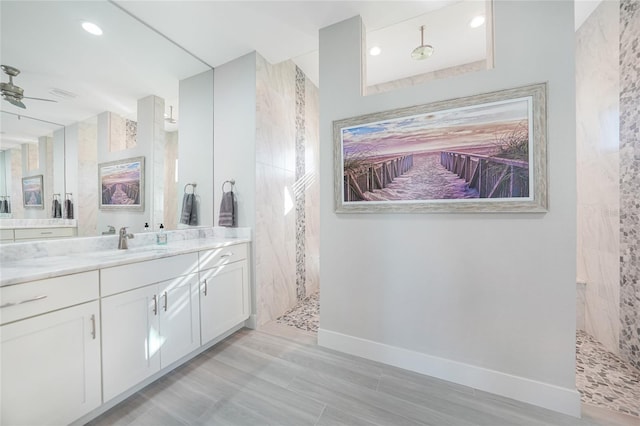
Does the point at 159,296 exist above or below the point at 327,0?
below

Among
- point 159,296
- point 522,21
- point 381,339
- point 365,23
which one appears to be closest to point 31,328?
point 159,296

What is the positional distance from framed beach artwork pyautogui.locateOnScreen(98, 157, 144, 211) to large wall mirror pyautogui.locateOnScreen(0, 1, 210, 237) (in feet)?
0.11

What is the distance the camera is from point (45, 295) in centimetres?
109

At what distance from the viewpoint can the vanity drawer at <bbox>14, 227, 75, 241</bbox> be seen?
4.72ft

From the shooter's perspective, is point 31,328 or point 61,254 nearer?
point 31,328

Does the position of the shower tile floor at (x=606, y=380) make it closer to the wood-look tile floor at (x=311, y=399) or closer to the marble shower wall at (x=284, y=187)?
the wood-look tile floor at (x=311, y=399)

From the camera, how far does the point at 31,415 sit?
41.2 inches

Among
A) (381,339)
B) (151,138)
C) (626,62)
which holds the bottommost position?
(381,339)

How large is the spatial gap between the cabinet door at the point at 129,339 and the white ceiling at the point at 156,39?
4.05 feet

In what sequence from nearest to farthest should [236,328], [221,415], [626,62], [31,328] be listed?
1. [31,328]
2. [221,415]
3. [626,62]
4. [236,328]

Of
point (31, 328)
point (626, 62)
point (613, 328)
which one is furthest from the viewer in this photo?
point (613, 328)

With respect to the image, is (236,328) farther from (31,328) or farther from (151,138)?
(151,138)

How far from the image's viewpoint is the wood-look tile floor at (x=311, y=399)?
1319 mm

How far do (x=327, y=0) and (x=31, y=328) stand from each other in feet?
8.70
